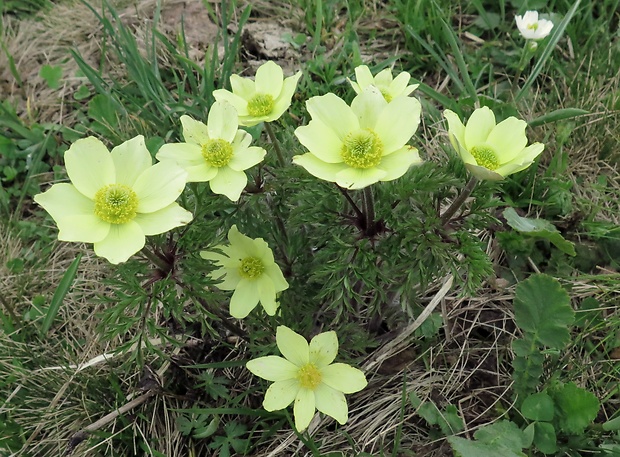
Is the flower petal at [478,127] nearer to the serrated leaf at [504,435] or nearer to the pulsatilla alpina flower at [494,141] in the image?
the pulsatilla alpina flower at [494,141]

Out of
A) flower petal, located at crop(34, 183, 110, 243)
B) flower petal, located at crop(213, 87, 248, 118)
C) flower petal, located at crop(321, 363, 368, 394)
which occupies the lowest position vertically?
flower petal, located at crop(321, 363, 368, 394)

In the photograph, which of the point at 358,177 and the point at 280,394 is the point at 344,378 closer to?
the point at 280,394

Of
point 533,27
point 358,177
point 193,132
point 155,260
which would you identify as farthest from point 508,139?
point 533,27

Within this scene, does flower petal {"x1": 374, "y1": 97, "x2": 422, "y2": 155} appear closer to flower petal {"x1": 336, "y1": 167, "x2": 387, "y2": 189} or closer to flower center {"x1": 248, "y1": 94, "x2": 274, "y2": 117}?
flower petal {"x1": 336, "y1": 167, "x2": 387, "y2": 189}

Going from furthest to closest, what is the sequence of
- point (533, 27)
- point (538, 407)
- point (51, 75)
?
point (51, 75)
point (533, 27)
point (538, 407)

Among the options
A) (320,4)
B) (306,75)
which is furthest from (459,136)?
(320,4)

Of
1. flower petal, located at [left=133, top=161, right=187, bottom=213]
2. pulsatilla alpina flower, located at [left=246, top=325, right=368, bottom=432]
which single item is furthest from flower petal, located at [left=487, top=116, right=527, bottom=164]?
flower petal, located at [left=133, top=161, right=187, bottom=213]
